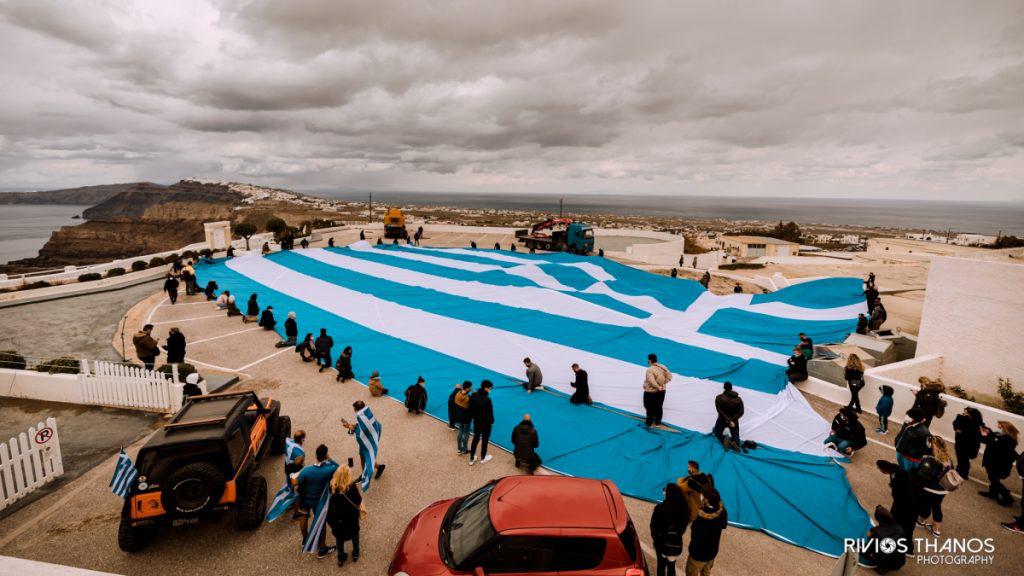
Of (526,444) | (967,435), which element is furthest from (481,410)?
(967,435)

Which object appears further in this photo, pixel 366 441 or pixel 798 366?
pixel 798 366

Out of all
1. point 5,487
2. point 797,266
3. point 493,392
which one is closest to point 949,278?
point 493,392

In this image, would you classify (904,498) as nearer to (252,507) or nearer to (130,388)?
(252,507)

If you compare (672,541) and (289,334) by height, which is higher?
(672,541)

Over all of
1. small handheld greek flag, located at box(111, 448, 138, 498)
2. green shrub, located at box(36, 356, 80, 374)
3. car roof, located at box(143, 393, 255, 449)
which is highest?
car roof, located at box(143, 393, 255, 449)

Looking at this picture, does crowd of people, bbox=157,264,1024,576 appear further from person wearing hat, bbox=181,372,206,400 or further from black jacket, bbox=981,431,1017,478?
person wearing hat, bbox=181,372,206,400

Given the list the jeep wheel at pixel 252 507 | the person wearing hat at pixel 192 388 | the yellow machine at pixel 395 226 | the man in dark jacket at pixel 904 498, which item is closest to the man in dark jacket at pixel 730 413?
the man in dark jacket at pixel 904 498

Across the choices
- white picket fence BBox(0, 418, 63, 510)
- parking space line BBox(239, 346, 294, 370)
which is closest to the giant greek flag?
parking space line BBox(239, 346, 294, 370)
